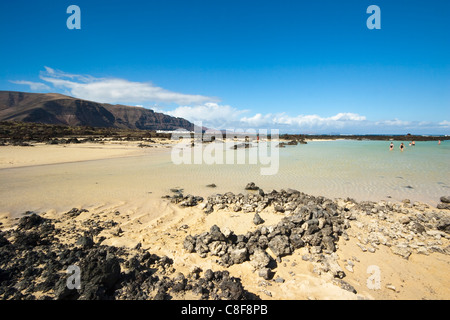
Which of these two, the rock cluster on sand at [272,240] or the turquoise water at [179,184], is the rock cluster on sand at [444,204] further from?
the rock cluster on sand at [272,240]

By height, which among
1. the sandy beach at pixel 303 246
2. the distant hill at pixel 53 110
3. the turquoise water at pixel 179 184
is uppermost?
the distant hill at pixel 53 110

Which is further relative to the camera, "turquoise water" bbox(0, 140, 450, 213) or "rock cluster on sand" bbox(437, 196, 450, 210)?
"turquoise water" bbox(0, 140, 450, 213)

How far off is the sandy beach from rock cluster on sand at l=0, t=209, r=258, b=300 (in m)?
0.12

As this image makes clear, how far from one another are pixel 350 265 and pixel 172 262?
4.15 m

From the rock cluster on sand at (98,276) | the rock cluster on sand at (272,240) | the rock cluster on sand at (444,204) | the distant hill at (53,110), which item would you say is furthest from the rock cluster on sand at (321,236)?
the distant hill at (53,110)

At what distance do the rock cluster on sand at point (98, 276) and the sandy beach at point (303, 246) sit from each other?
0.12m

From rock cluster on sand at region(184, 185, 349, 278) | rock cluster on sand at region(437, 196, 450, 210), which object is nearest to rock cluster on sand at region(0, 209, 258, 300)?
rock cluster on sand at region(184, 185, 349, 278)

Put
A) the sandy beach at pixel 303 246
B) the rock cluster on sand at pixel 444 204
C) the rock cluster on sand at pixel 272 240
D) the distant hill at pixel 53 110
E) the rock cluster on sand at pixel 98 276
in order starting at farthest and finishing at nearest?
the distant hill at pixel 53 110
the rock cluster on sand at pixel 444 204
the rock cluster on sand at pixel 272 240
the sandy beach at pixel 303 246
the rock cluster on sand at pixel 98 276

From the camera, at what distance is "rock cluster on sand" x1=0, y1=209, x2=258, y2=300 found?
3791mm

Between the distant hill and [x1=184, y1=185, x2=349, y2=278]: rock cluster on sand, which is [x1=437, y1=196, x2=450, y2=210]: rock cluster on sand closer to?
[x1=184, y1=185, x2=349, y2=278]: rock cluster on sand

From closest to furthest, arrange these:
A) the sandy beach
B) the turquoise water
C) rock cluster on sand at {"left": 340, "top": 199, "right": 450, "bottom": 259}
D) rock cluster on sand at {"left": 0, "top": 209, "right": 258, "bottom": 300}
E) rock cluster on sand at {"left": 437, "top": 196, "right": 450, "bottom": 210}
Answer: rock cluster on sand at {"left": 0, "top": 209, "right": 258, "bottom": 300}, the sandy beach, rock cluster on sand at {"left": 340, "top": 199, "right": 450, "bottom": 259}, rock cluster on sand at {"left": 437, "top": 196, "right": 450, "bottom": 210}, the turquoise water

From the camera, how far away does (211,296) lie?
3893 mm

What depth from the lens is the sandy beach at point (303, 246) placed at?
421 cm
